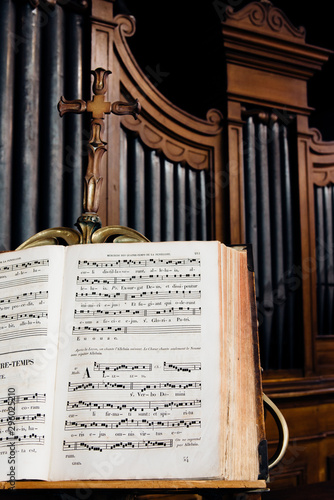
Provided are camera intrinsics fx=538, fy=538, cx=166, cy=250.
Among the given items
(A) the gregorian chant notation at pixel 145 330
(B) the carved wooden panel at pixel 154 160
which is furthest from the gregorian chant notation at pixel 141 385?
(B) the carved wooden panel at pixel 154 160

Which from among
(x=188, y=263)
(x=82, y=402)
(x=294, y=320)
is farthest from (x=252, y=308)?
(x=294, y=320)

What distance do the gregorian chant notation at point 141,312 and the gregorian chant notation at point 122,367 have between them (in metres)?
0.10

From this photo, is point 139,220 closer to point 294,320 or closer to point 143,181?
point 143,181

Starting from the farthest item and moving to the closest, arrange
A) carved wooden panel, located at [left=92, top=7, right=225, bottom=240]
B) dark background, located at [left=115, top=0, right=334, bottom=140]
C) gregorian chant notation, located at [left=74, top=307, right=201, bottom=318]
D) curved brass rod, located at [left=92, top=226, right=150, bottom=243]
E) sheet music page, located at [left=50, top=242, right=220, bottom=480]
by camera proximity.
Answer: dark background, located at [left=115, top=0, right=334, bottom=140] → carved wooden panel, located at [left=92, top=7, right=225, bottom=240] → curved brass rod, located at [left=92, top=226, right=150, bottom=243] → gregorian chant notation, located at [left=74, top=307, right=201, bottom=318] → sheet music page, located at [left=50, top=242, right=220, bottom=480]

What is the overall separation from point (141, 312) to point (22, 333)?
0.86ft

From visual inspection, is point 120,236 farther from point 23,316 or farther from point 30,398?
point 30,398

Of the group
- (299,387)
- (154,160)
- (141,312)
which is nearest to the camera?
(141,312)

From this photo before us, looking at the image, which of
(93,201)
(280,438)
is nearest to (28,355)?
(93,201)

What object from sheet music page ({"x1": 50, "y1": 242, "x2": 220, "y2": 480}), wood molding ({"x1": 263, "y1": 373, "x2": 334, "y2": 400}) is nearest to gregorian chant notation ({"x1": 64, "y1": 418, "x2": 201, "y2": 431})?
sheet music page ({"x1": 50, "y1": 242, "x2": 220, "y2": 480})

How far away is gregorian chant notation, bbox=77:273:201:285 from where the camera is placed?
3.85 feet

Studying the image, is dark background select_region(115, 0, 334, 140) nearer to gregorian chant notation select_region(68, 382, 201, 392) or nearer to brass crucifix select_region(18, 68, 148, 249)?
brass crucifix select_region(18, 68, 148, 249)

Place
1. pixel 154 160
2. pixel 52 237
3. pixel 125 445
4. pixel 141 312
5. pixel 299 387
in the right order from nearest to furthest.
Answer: pixel 125 445
pixel 141 312
pixel 52 237
pixel 154 160
pixel 299 387

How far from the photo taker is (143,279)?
118cm

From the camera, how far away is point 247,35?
9.47 feet
